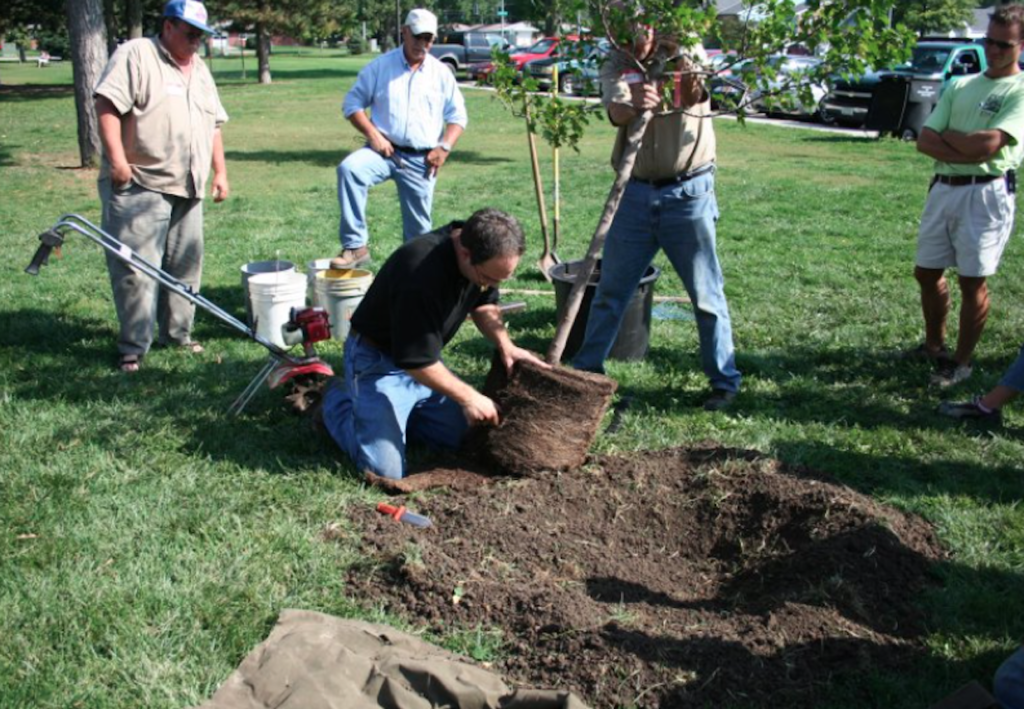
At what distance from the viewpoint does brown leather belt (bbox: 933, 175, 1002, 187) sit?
210 inches

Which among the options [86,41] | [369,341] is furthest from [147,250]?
[86,41]

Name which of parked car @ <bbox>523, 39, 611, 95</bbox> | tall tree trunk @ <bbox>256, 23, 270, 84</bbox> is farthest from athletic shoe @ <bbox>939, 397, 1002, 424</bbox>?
tall tree trunk @ <bbox>256, 23, 270, 84</bbox>

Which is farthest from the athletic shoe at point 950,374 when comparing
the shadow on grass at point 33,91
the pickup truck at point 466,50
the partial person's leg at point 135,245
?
the pickup truck at point 466,50

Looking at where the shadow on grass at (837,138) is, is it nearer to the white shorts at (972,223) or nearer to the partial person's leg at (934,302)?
the partial person's leg at (934,302)

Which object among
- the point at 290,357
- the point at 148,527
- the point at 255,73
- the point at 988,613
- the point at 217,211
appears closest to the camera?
the point at 988,613

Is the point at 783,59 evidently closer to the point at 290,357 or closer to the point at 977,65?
the point at 290,357

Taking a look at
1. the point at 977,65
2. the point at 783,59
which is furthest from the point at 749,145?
the point at 783,59

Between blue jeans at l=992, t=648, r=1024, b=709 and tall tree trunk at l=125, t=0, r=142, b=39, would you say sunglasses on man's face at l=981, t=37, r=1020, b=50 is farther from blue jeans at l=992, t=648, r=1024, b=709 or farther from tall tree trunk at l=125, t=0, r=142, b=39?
tall tree trunk at l=125, t=0, r=142, b=39

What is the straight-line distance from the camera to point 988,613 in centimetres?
337

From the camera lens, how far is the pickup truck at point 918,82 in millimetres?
17234

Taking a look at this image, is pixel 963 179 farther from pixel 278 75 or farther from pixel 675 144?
pixel 278 75

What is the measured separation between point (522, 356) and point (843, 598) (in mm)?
1861

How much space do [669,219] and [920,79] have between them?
48.6 feet

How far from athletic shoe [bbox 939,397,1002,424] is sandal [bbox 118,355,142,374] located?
4.89 meters
